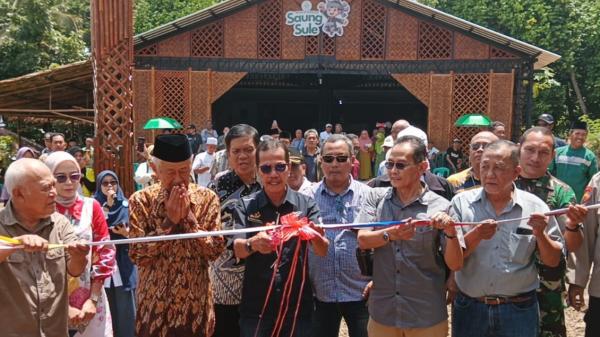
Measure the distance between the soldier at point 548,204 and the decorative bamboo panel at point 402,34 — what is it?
541 inches

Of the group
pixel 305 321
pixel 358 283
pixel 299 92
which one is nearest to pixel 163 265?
pixel 305 321

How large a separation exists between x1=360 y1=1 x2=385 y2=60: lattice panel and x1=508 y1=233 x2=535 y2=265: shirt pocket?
1456cm

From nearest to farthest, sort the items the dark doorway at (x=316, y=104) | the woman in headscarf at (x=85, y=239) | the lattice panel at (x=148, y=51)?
the woman in headscarf at (x=85, y=239), the lattice panel at (x=148, y=51), the dark doorway at (x=316, y=104)

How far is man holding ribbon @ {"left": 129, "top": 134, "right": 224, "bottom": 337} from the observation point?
10.9ft

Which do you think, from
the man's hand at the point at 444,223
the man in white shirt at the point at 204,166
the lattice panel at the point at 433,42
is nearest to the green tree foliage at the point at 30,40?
the lattice panel at the point at 433,42

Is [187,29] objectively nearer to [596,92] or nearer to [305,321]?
[305,321]

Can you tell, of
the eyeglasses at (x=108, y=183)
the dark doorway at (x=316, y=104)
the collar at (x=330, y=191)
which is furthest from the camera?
the dark doorway at (x=316, y=104)

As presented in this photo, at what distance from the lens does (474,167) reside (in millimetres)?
4887

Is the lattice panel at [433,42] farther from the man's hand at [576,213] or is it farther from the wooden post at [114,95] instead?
the man's hand at [576,213]

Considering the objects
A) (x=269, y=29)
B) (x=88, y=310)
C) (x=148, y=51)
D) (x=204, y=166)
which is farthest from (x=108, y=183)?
(x=269, y=29)

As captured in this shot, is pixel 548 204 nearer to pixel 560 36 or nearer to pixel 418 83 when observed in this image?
pixel 418 83

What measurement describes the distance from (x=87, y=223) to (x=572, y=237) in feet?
9.84

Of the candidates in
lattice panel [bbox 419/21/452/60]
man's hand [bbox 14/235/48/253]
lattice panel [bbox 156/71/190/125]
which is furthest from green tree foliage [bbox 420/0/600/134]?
man's hand [bbox 14/235/48/253]

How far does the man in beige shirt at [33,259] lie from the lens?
303 cm
